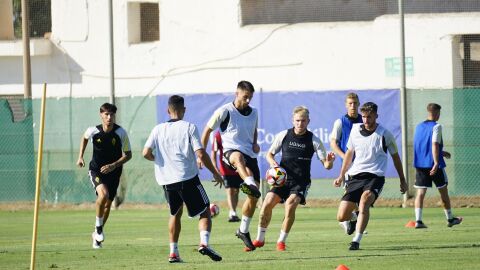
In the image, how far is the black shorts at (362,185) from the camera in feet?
53.7

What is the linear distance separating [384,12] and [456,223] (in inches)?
538

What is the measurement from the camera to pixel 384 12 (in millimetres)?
33000

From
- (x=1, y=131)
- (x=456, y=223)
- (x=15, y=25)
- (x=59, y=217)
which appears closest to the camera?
(x=456, y=223)

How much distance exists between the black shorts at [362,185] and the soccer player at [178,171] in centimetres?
221

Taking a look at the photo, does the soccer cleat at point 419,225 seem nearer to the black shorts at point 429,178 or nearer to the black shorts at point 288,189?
the black shorts at point 429,178

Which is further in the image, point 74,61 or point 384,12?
point 74,61

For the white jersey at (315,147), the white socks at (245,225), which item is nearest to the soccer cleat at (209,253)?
the white socks at (245,225)

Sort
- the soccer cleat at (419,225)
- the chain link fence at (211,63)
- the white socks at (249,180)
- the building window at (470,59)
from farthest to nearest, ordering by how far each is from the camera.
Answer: the building window at (470,59)
the chain link fence at (211,63)
the soccer cleat at (419,225)
the white socks at (249,180)

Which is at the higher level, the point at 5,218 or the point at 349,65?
the point at 349,65

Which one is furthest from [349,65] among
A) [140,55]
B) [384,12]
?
[140,55]

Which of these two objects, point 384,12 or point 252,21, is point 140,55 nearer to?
point 252,21

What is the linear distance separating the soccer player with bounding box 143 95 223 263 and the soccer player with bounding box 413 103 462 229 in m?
6.23

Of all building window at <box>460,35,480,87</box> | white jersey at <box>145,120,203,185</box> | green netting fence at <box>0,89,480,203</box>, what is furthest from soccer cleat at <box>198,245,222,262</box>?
building window at <box>460,35,480,87</box>

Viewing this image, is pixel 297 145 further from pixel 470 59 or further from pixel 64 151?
A: pixel 470 59
